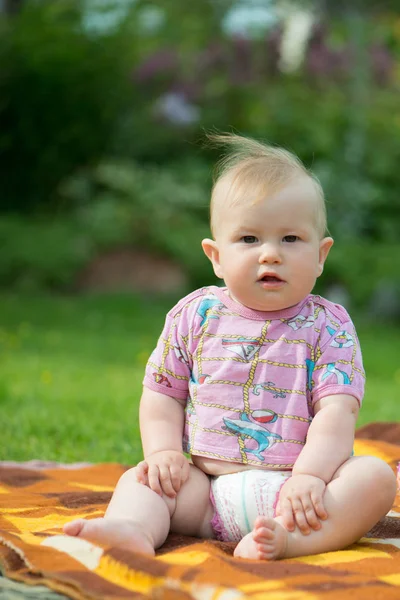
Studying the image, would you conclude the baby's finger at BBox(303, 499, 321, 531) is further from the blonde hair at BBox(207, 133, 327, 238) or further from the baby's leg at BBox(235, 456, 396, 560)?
the blonde hair at BBox(207, 133, 327, 238)

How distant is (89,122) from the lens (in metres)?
9.94

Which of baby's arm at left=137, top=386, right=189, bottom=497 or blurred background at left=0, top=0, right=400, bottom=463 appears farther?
blurred background at left=0, top=0, right=400, bottom=463

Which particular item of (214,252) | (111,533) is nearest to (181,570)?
(111,533)

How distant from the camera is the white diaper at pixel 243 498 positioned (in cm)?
202

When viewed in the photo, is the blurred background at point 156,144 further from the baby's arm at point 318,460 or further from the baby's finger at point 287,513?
the baby's finger at point 287,513

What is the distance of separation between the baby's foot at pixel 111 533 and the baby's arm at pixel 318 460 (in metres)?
0.30

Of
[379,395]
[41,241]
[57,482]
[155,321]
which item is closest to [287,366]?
[57,482]

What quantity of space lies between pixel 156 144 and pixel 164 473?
10.0 meters

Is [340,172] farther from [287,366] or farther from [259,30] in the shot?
[287,366]

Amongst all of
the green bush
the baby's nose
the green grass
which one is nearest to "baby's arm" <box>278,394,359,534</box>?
the baby's nose

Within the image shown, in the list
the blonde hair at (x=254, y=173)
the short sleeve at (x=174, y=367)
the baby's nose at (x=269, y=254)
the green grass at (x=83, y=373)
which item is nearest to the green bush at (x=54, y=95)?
the green grass at (x=83, y=373)

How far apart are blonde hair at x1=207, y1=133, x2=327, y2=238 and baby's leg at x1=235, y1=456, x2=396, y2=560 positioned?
0.58 meters

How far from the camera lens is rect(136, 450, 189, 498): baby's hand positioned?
6.67 ft

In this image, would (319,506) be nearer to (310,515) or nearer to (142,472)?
(310,515)
